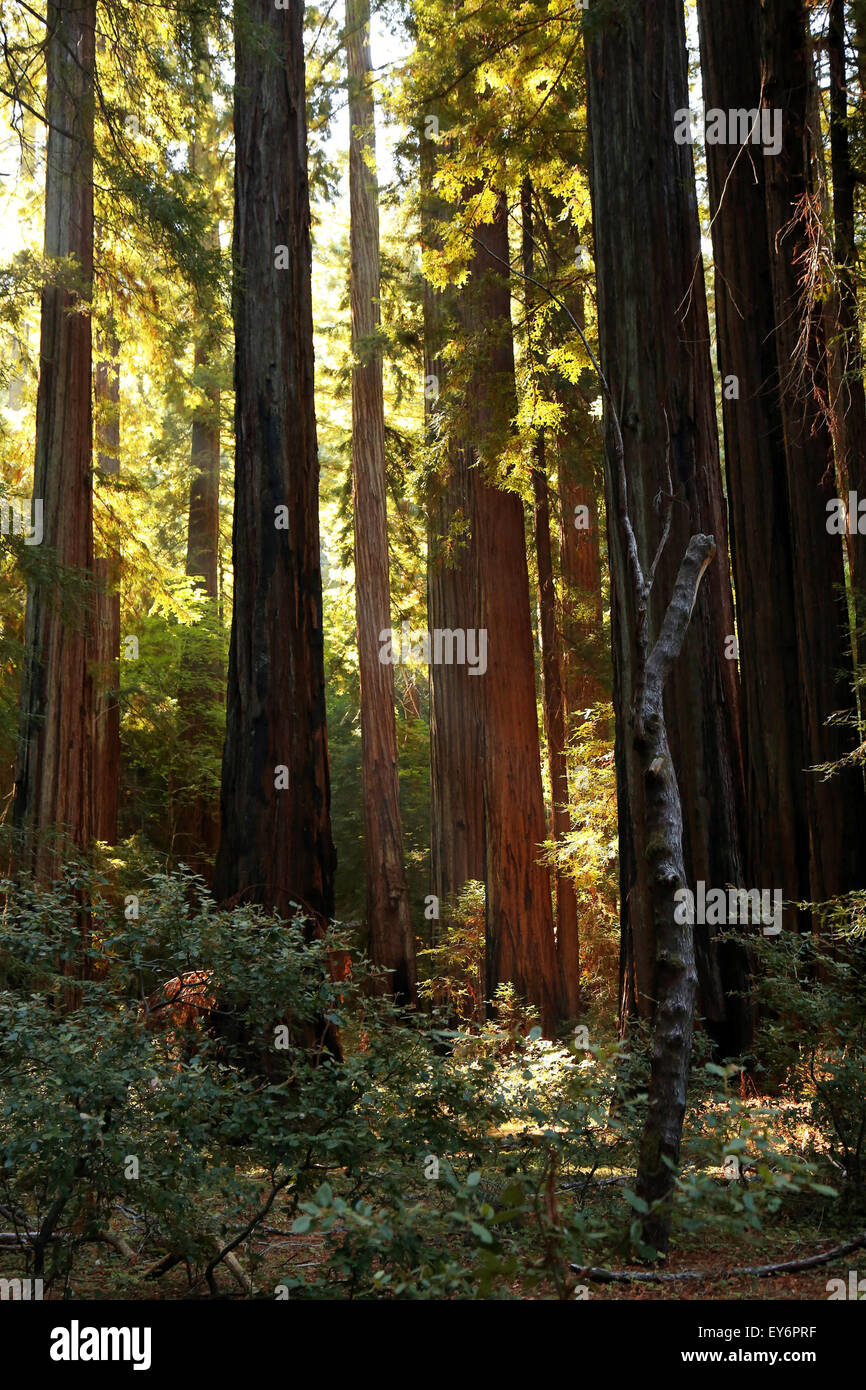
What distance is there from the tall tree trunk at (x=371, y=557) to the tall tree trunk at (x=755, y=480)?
6569 millimetres

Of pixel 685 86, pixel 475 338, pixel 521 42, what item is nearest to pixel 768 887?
pixel 685 86

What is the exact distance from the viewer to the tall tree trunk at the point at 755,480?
7754mm

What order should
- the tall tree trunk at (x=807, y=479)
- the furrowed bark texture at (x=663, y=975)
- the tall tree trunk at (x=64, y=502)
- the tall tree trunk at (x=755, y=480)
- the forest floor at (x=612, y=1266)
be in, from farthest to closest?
the tall tree trunk at (x=64, y=502), the tall tree trunk at (x=755, y=480), the tall tree trunk at (x=807, y=479), the furrowed bark texture at (x=663, y=975), the forest floor at (x=612, y=1266)

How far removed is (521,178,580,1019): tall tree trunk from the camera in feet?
45.9

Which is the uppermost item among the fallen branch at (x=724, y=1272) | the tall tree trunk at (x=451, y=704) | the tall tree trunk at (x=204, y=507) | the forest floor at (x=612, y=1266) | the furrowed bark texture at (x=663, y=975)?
the tall tree trunk at (x=204, y=507)

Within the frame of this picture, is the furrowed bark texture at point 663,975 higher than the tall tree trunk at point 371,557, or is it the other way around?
the tall tree trunk at point 371,557

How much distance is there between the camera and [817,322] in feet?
25.2

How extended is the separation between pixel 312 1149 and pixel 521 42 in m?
9.66

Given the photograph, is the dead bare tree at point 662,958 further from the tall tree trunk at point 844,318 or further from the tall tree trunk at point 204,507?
the tall tree trunk at point 204,507

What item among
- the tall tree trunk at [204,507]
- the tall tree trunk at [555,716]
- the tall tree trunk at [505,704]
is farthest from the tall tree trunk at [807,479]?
the tall tree trunk at [204,507]

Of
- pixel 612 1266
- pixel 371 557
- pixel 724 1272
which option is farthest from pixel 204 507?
pixel 724 1272

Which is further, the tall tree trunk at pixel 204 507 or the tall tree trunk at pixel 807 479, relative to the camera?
the tall tree trunk at pixel 204 507

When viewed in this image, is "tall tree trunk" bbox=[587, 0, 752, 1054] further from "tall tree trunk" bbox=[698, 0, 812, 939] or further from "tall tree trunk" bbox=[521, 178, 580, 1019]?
"tall tree trunk" bbox=[521, 178, 580, 1019]
